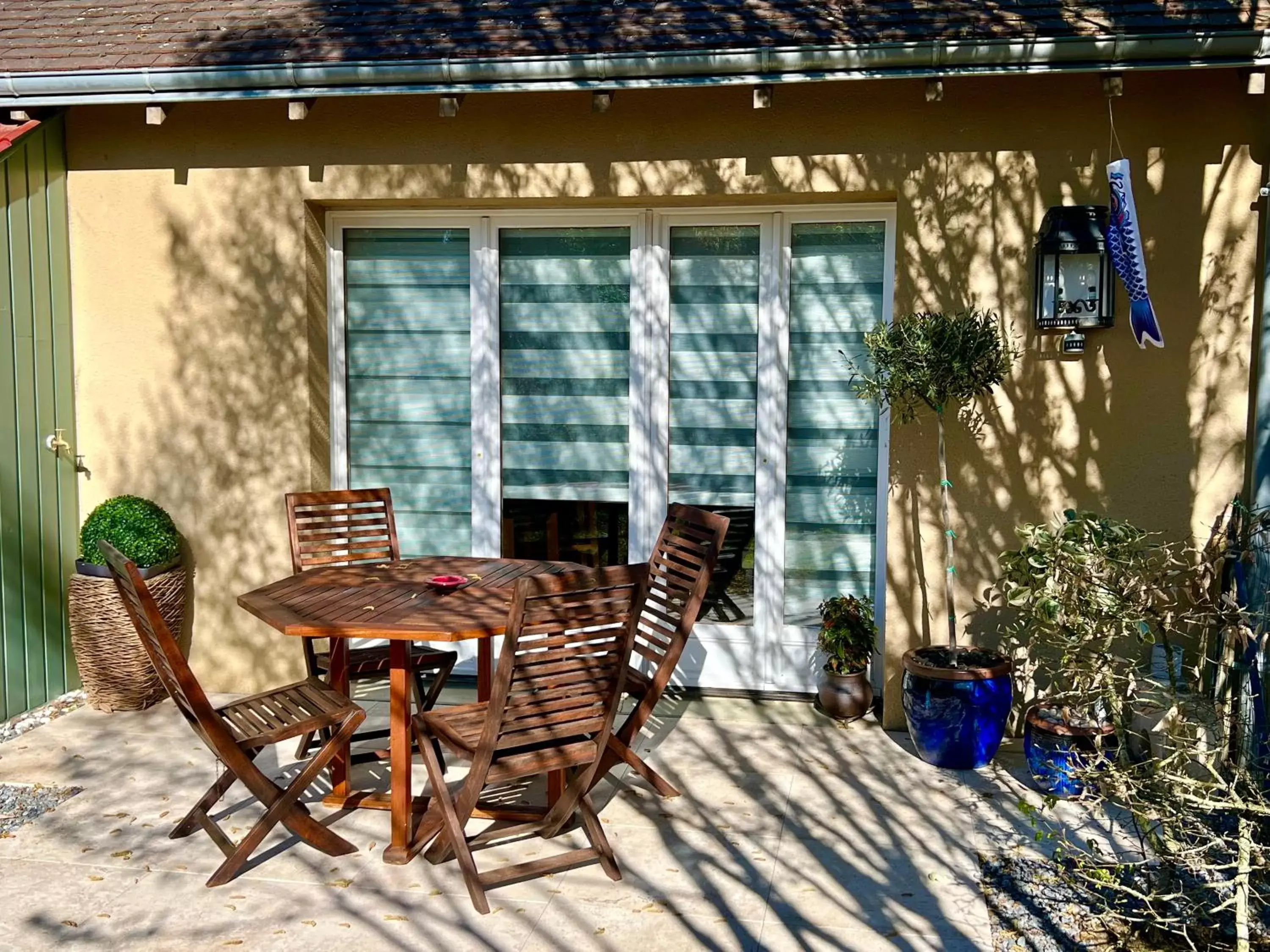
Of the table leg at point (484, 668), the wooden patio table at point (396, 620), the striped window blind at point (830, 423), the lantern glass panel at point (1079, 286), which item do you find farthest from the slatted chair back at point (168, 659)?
the lantern glass panel at point (1079, 286)

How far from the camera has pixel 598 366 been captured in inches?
255

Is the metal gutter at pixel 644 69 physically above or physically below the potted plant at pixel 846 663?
above

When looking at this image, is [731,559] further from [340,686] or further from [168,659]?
[168,659]

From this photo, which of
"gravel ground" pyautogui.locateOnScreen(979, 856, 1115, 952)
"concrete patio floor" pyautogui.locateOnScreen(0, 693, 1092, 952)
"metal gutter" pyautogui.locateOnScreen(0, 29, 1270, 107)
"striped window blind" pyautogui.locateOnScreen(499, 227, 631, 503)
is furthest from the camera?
"striped window blind" pyautogui.locateOnScreen(499, 227, 631, 503)

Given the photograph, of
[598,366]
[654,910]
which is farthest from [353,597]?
[598,366]

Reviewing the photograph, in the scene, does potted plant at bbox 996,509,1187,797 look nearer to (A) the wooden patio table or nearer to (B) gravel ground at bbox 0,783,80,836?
(A) the wooden patio table

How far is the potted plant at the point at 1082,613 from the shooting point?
469 cm

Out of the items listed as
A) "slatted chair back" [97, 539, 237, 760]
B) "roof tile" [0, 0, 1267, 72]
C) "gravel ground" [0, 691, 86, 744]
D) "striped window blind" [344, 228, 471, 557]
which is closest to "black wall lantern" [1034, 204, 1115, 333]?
"roof tile" [0, 0, 1267, 72]

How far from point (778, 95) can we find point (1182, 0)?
69.9 inches

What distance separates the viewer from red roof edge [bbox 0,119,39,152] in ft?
19.1

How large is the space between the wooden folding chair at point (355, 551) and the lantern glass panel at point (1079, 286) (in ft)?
10.2

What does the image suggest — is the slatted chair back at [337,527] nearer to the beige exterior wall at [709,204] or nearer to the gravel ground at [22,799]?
the beige exterior wall at [709,204]

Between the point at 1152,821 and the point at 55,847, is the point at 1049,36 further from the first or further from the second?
the point at 55,847

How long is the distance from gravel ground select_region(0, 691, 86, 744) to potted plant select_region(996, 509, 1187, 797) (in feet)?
15.0
